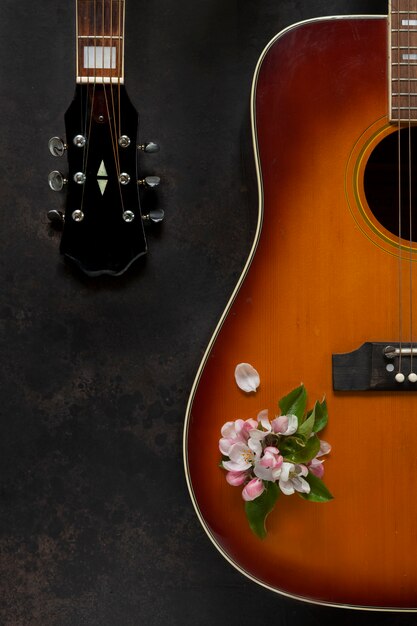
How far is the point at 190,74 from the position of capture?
1312 millimetres

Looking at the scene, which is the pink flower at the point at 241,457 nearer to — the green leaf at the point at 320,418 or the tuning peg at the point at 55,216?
the green leaf at the point at 320,418

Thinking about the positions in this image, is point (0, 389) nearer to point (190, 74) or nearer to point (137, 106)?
point (137, 106)

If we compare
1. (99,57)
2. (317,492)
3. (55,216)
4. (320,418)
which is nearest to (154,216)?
(55,216)

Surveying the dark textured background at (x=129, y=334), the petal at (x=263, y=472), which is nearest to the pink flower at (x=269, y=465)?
the petal at (x=263, y=472)

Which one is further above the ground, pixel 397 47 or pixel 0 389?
pixel 397 47

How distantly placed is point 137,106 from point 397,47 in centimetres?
57

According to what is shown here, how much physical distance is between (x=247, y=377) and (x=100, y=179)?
502 mm

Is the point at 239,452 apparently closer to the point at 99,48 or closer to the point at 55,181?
the point at 55,181

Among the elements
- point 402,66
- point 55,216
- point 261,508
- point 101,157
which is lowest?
point 261,508

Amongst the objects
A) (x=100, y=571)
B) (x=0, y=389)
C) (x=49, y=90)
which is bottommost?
(x=100, y=571)

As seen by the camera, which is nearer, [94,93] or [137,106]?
[94,93]

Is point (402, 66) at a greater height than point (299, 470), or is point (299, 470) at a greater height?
point (402, 66)

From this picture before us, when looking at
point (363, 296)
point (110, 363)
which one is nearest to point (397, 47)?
point (363, 296)

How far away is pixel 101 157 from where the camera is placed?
1.16 m
